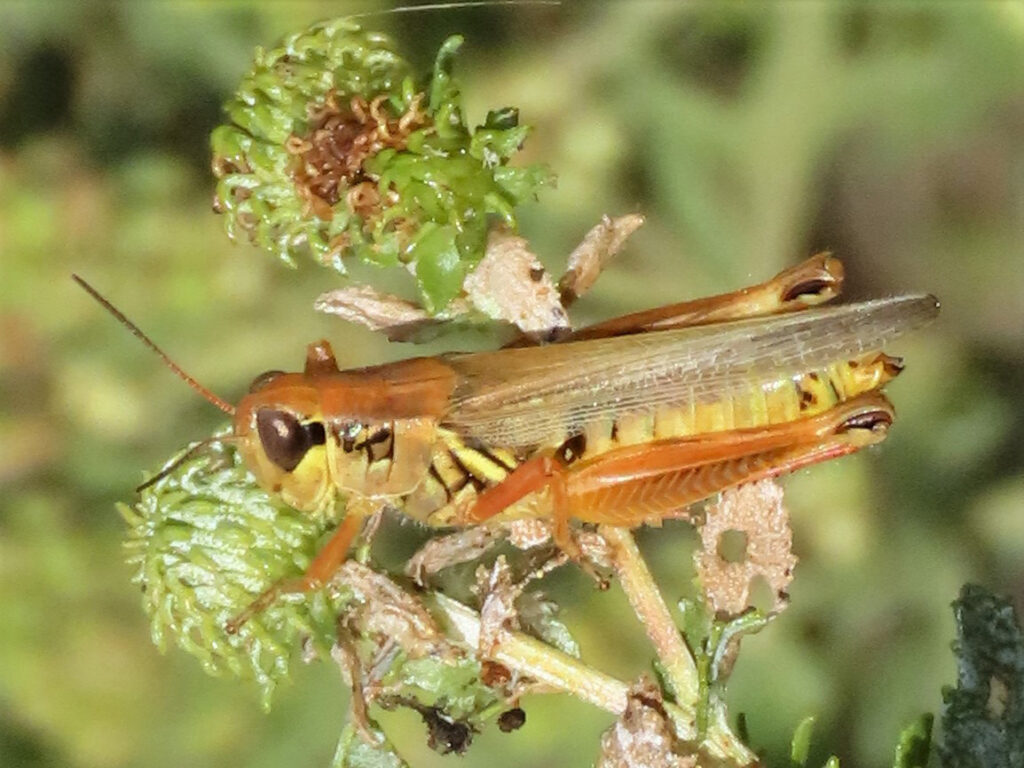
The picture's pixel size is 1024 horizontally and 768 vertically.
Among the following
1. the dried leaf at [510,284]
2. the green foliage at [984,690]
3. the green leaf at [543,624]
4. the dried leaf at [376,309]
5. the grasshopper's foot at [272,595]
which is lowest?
the green foliage at [984,690]

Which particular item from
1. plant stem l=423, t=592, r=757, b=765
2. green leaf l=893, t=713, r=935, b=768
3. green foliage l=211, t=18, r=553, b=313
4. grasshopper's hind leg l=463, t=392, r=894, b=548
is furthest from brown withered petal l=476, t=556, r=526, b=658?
green leaf l=893, t=713, r=935, b=768

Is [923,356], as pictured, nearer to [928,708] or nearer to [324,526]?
[928,708]

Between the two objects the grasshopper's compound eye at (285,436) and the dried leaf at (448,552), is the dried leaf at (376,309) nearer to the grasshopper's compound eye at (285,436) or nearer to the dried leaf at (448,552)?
the grasshopper's compound eye at (285,436)

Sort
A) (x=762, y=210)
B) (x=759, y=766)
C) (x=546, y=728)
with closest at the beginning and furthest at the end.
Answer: (x=759, y=766)
(x=546, y=728)
(x=762, y=210)

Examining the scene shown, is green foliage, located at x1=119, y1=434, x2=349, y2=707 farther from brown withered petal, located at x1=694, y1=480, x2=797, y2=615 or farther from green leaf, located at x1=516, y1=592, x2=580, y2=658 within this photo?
brown withered petal, located at x1=694, y1=480, x2=797, y2=615

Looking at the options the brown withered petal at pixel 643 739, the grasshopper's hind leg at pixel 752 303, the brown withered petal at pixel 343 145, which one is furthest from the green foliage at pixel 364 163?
the brown withered petal at pixel 643 739

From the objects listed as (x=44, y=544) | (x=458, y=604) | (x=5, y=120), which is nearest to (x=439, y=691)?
(x=458, y=604)
